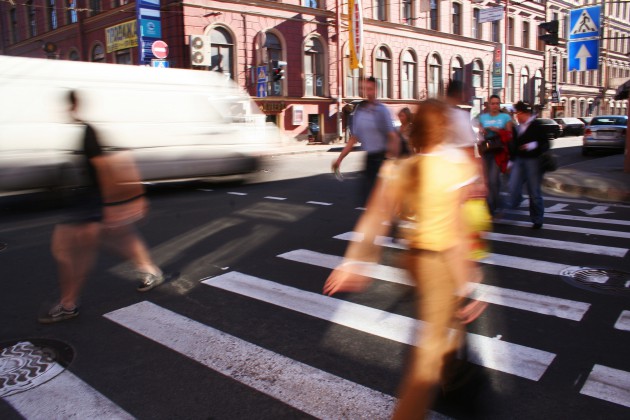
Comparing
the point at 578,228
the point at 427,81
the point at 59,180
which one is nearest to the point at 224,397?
the point at 578,228

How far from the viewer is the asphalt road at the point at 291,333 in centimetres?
304

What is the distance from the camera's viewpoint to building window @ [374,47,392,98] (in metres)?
33.7

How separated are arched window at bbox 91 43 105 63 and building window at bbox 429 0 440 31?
22.2 m

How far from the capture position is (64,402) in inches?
122

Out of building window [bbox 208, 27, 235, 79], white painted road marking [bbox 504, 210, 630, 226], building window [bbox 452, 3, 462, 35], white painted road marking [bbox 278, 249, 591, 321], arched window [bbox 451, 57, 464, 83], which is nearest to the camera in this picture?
white painted road marking [bbox 278, 249, 591, 321]

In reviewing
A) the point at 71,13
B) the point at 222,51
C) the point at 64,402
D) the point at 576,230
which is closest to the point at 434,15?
Answer: the point at 222,51

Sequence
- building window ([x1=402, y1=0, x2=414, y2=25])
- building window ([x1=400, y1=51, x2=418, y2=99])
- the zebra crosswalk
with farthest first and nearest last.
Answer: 1. building window ([x1=400, y1=51, x2=418, y2=99])
2. building window ([x1=402, y1=0, x2=414, y2=25])
3. the zebra crosswalk

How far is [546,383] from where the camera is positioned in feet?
10.5

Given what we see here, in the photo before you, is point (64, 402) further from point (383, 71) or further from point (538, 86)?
point (538, 86)

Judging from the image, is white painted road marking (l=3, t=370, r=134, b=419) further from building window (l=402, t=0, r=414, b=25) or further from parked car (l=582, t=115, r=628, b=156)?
building window (l=402, t=0, r=414, b=25)

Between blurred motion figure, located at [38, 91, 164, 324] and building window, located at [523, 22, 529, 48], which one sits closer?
blurred motion figure, located at [38, 91, 164, 324]

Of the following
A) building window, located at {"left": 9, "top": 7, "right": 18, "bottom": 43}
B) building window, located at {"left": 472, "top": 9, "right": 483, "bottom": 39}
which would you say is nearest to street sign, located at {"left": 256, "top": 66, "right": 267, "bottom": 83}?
building window, located at {"left": 9, "top": 7, "right": 18, "bottom": 43}

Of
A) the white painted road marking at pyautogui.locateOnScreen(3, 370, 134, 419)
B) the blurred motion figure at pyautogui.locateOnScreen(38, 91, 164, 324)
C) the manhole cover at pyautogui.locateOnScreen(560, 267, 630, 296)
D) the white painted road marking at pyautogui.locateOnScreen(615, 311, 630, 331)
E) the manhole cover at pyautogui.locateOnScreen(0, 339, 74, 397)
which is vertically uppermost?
the blurred motion figure at pyautogui.locateOnScreen(38, 91, 164, 324)

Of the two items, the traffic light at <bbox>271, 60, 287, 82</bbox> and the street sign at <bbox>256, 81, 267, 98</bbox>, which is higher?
the traffic light at <bbox>271, 60, 287, 82</bbox>
